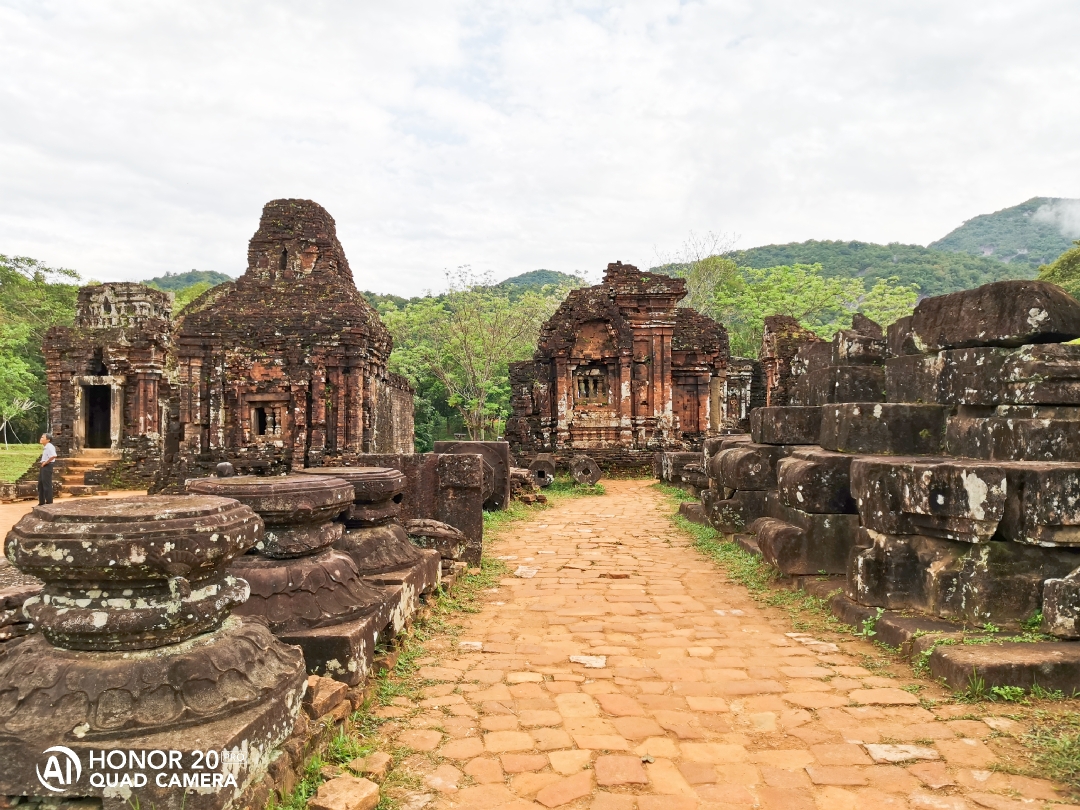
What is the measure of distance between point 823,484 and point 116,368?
69.9 feet

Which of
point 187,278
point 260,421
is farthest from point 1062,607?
point 187,278

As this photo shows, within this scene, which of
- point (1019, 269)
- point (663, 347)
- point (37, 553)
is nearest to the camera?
point (37, 553)

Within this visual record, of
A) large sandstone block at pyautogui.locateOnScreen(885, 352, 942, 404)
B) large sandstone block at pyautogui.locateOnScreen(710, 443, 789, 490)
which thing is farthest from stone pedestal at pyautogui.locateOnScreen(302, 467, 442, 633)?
large sandstone block at pyautogui.locateOnScreen(885, 352, 942, 404)

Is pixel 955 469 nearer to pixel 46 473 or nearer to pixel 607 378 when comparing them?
pixel 46 473

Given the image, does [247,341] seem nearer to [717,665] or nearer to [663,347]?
[663,347]

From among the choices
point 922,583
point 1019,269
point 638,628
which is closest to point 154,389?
point 638,628

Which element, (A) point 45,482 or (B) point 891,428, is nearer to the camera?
(B) point 891,428

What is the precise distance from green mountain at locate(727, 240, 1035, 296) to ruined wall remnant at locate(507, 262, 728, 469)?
37.9 meters

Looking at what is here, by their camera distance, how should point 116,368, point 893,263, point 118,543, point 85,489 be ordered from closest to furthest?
point 118,543 < point 85,489 < point 116,368 < point 893,263

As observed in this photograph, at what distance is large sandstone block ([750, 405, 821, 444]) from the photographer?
6.86m

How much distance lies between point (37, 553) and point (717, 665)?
353 cm

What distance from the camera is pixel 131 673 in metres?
2.37

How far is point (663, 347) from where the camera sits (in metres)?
19.5

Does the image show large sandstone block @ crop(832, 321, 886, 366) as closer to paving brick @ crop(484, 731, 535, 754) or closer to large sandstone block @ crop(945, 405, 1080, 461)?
large sandstone block @ crop(945, 405, 1080, 461)
